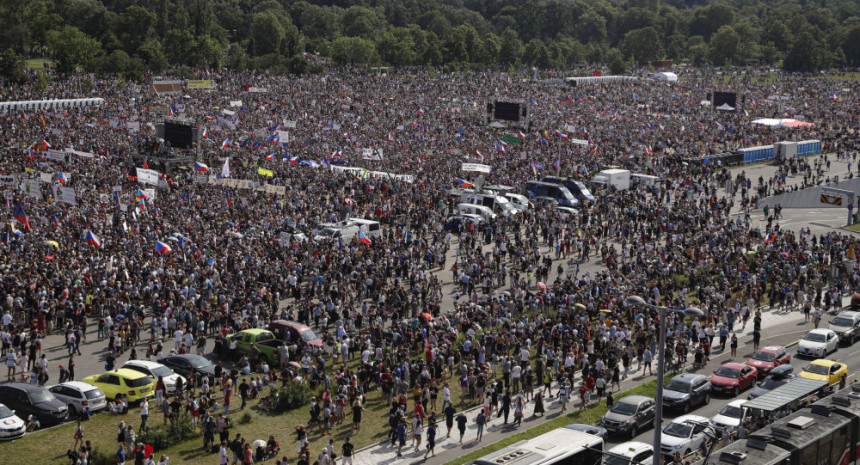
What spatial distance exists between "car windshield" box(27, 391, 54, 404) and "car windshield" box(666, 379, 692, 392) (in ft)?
58.5

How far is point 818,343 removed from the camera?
112ft

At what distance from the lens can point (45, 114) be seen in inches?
2557

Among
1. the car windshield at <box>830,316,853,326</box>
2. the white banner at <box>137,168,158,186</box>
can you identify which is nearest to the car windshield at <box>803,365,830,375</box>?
the car windshield at <box>830,316,853,326</box>

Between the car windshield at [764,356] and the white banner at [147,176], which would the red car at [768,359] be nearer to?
the car windshield at [764,356]

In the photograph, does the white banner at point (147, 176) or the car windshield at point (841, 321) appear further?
the white banner at point (147, 176)

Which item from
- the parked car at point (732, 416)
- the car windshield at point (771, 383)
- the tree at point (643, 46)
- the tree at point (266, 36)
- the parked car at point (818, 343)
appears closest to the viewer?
the parked car at point (732, 416)

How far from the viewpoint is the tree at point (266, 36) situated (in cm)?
11912

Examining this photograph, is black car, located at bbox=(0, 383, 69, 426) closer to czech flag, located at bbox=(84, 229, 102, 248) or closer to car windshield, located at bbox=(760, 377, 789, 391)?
czech flag, located at bbox=(84, 229, 102, 248)

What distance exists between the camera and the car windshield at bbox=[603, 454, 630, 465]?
22500 millimetres

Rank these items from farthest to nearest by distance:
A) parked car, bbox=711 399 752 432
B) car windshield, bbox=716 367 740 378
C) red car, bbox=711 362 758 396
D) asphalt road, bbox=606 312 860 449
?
car windshield, bbox=716 367 740 378 < red car, bbox=711 362 758 396 < asphalt road, bbox=606 312 860 449 < parked car, bbox=711 399 752 432

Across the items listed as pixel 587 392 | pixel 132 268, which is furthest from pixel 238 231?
pixel 587 392

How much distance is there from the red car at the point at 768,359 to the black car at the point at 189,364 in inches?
688

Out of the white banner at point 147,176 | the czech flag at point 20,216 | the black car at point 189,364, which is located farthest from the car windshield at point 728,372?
the white banner at point 147,176

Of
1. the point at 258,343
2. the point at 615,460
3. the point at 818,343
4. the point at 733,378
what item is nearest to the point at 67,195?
the point at 258,343
